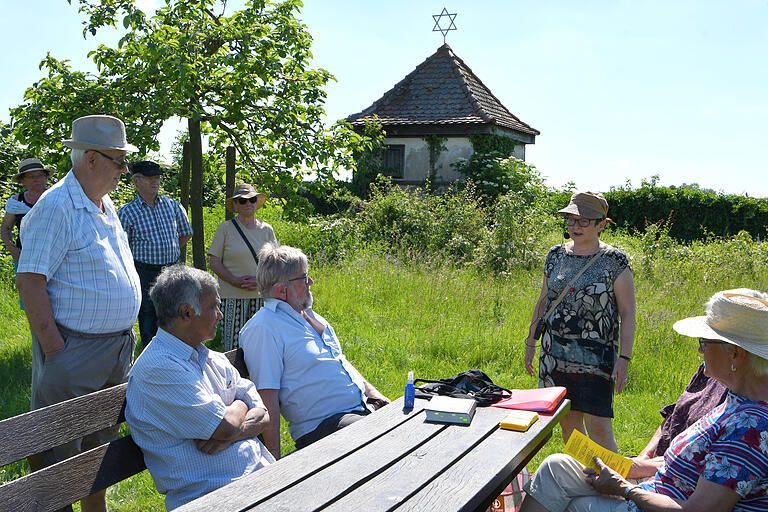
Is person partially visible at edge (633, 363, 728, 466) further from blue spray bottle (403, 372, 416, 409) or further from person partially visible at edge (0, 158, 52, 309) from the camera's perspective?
person partially visible at edge (0, 158, 52, 309)

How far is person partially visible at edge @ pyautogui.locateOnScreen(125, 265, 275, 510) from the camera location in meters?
2.63

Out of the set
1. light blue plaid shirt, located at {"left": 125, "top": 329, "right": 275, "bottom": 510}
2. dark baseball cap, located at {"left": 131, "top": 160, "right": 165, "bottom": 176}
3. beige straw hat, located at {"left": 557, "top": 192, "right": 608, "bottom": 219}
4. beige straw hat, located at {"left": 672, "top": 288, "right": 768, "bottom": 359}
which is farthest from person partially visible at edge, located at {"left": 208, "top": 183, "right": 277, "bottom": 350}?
beige straw hat, located at {"left": 672, "top": 288, "right": 768, "bottom": 359}

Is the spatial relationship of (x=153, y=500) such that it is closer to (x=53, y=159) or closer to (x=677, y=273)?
(x=53, y=159)

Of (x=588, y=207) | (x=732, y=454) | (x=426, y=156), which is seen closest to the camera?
(x=732, y=454)

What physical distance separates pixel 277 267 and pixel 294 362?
521 mm

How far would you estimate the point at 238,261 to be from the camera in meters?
6.05

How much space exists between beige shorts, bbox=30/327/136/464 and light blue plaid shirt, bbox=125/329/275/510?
0.63 metres

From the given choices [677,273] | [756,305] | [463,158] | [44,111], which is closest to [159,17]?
[44,111]

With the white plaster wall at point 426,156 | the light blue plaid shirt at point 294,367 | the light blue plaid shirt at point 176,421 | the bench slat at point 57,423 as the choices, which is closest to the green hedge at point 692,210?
the white plaster wall at point 426,156

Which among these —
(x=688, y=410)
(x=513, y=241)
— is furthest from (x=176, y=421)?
(x=513, y=241)

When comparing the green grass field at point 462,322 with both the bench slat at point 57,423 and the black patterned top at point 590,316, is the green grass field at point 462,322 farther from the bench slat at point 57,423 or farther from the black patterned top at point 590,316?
the bench slat at point 57,423

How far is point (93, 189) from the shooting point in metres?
3.40

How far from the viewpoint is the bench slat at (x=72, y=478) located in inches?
89.0

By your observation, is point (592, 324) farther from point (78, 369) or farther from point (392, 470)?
point (78, 369)
